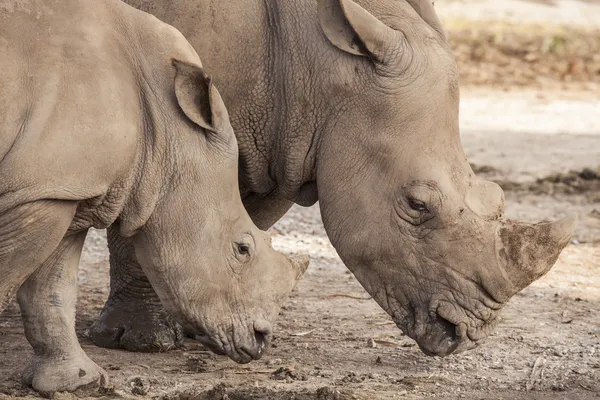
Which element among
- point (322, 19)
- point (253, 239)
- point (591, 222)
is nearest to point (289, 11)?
point (322, 19)

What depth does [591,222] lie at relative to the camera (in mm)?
10797

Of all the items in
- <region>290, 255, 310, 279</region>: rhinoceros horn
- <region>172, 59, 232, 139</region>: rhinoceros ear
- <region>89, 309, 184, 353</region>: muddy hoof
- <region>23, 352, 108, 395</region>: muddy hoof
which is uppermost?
<region>172, 59, 232, 139</region>: rhinoceros ear

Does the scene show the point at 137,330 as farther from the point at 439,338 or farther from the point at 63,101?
the point at 63,101

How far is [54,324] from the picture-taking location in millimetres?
6133

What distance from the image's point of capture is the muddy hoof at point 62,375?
19.7 ft

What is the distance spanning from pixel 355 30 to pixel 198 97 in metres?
0.91

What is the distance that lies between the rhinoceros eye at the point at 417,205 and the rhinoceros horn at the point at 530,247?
37cm

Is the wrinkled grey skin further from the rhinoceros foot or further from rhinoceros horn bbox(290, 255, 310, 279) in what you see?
the rhinoceros foot

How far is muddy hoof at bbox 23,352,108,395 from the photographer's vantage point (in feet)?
19.7

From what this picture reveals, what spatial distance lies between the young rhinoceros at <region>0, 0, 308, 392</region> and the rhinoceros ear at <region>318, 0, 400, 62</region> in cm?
81

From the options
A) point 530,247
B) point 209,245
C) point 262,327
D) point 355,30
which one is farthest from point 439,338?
point 355,30

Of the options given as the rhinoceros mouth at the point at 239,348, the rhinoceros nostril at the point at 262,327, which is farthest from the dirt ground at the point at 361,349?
the rhinoceros nostril at the point at 262,327

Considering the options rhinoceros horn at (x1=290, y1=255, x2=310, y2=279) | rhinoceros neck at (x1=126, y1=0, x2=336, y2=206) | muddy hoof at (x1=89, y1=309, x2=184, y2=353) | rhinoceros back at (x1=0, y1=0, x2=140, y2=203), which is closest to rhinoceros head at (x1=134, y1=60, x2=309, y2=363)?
rhinoceros horn at (x1=290, y1=255, x2=310, y2=279)

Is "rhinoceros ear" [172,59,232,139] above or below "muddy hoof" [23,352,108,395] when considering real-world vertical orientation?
above
